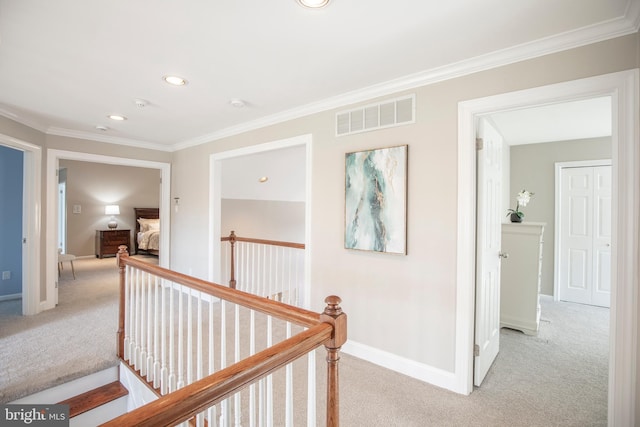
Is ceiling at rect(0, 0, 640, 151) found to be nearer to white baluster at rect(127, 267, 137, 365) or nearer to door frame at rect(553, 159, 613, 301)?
white baluster at rect(127, 267, 137, 365)

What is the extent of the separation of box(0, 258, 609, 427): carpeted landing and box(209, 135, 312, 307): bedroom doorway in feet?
4.00

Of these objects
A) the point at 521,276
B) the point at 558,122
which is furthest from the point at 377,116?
the point at 558,122

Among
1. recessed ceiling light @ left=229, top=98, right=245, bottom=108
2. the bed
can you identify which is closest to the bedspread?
the bed

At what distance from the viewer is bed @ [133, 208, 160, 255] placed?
7.66m

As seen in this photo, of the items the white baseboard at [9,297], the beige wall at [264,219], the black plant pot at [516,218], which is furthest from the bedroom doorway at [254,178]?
the white baseboard at [9,297]

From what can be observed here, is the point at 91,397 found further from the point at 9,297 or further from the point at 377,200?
the point at 9,297

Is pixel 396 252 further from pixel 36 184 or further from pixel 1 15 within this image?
pixel 36 184

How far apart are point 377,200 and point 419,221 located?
1.28 feet

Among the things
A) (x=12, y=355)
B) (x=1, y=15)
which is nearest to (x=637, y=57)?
(x=1, y=15)

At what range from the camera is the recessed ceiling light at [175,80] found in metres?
2.40

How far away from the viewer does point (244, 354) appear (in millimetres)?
2832

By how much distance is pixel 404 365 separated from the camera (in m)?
2.44

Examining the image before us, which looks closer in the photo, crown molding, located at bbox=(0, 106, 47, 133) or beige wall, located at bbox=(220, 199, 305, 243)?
crown molding, located at bbox=(0, 106, 47, 133)

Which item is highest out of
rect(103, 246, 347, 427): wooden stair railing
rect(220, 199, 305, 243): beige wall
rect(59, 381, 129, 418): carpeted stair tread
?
rect(220, 199, 305, 243): beige wall
